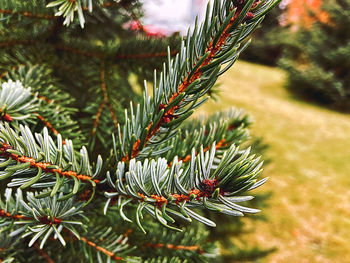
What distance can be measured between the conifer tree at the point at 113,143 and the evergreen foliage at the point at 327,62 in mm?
9392

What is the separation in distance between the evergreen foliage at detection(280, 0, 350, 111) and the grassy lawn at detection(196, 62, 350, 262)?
77 cm

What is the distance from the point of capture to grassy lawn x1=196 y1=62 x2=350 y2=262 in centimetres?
348

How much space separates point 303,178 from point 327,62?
6.06 metres

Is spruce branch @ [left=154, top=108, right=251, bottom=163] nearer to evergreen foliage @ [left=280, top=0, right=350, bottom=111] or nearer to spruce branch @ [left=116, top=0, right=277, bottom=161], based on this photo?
spruce branch @ [left=116, top=0, right=277, bottom=161]

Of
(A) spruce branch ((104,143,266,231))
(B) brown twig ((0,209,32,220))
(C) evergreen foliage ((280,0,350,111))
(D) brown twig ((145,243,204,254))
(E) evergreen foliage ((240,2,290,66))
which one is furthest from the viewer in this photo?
(E) evergreen foliage ((240,2,290,66))

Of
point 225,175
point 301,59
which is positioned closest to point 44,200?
point 225,175

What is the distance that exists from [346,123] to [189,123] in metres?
8.45

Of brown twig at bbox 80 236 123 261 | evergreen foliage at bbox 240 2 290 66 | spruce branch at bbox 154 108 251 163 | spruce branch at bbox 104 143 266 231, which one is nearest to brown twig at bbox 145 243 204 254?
brown twig at bbox 80 236 123 261

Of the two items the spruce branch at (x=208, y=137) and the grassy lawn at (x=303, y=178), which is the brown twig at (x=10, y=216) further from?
the grassy lawn at (x=303, y=178)

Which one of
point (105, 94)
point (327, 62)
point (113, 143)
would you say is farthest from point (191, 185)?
point (327, 62)

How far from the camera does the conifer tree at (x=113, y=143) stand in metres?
0.44

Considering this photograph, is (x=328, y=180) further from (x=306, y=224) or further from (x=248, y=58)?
(x=248, y=58)

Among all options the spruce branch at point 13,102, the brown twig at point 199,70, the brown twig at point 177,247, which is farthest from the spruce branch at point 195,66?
the brown twig at point 177,247

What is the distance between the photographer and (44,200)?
56 cm
